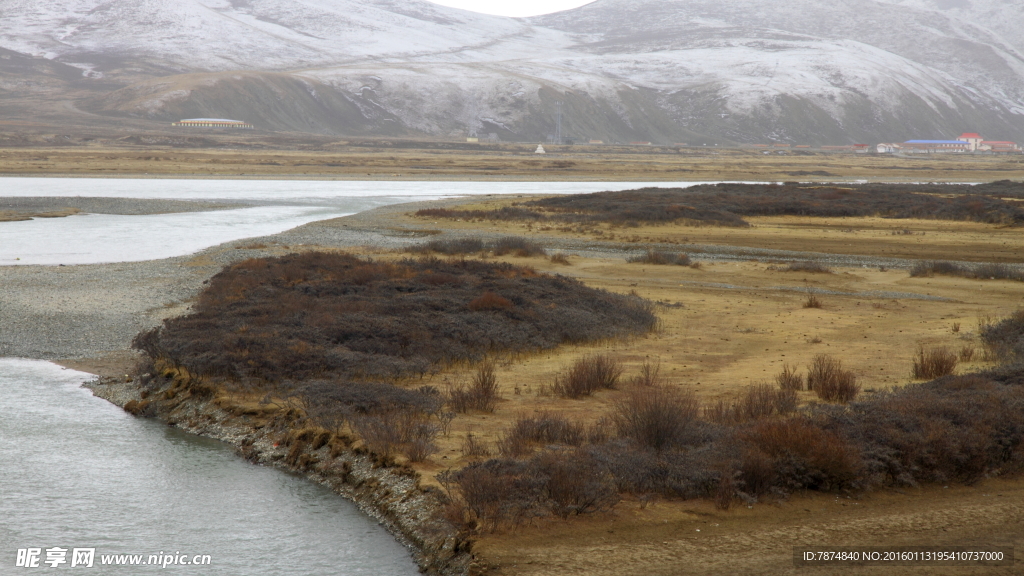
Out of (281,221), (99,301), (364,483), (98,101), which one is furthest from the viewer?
(98,101)

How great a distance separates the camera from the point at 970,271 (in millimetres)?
29234

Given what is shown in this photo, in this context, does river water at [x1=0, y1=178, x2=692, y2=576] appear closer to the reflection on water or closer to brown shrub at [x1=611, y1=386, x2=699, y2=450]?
the reflection on water

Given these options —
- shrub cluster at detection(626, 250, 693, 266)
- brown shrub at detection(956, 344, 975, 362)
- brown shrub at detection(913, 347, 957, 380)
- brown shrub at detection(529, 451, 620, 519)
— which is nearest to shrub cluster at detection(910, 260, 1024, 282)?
shrub cluster at detection(626, 250, 693, 266)

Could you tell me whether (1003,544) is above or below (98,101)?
below

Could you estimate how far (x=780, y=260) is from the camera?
3362 cm

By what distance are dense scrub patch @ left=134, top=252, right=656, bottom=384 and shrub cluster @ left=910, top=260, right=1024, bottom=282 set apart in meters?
12.5

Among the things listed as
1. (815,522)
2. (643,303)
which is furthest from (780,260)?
(815,522)

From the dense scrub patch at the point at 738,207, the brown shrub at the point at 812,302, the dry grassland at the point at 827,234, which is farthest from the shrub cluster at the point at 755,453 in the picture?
the dense scrub patch at the point at 738,207

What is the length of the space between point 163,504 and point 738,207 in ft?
154

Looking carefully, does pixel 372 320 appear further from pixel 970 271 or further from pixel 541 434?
pixel 970 271

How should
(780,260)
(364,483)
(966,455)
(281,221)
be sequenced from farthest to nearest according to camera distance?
1. (281,221)
2. (780,260)
3. (364,483)
4. (966,455)

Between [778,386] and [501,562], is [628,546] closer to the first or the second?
[501,562]

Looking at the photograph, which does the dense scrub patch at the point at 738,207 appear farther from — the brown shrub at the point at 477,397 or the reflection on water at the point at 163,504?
the reflection on water at the point at 163,504

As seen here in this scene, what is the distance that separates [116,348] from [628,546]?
46.8ft
